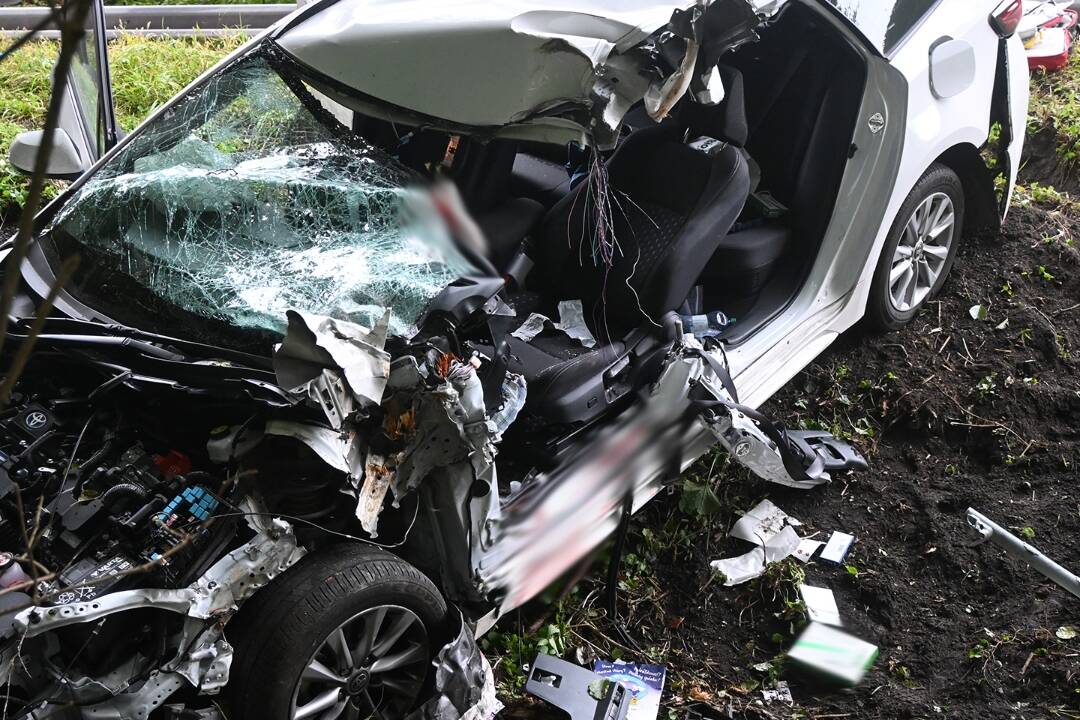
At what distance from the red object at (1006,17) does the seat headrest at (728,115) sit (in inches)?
50.8

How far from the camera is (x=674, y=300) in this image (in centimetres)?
333

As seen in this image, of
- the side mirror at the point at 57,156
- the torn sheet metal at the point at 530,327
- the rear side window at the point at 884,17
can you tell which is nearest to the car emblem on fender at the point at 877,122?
the rear side window at the point at 884,17

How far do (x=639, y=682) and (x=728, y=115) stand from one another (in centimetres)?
195

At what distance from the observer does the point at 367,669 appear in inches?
102

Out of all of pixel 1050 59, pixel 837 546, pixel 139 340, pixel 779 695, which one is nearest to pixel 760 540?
pixel 837 546

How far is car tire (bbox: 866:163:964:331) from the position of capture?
12.9 ft

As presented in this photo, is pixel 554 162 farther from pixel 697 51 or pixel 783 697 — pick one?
pixel 783 697

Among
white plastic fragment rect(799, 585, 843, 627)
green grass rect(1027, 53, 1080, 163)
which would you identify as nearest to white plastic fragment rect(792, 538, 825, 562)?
white plastic fragment rect(799, 585, 843, 627)

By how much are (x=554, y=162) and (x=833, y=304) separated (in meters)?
1.28

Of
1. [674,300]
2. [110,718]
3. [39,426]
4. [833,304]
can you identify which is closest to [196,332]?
[39,426]

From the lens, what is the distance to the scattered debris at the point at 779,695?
3002 millimetres

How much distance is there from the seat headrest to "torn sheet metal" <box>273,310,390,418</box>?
1647mm

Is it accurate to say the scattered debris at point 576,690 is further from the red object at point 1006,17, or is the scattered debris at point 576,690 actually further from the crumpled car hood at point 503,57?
the red object at point 1006,17

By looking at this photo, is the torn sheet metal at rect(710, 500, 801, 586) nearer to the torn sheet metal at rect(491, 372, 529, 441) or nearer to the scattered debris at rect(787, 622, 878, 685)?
the scattered debris at rect(787, 622, 878, 685)
